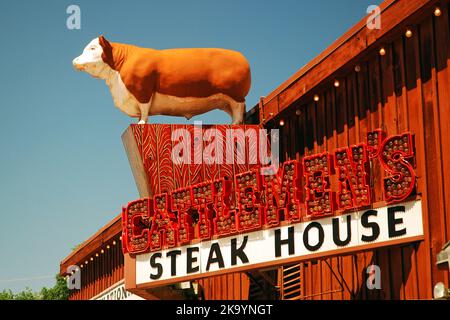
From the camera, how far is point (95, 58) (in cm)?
2525

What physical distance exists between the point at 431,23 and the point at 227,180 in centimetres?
580

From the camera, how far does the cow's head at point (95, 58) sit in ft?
82.1

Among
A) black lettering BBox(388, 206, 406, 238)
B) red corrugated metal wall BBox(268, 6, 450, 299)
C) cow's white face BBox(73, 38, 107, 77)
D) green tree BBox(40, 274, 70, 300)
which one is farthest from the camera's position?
green tree BBox(40, 274, 70, 300)

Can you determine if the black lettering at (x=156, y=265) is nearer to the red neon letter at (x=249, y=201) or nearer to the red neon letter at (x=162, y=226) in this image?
the red neon letter at (x=162, y=226)

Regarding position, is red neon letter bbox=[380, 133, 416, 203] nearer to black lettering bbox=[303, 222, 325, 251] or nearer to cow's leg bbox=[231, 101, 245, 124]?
black lettering bbox=[303, 222, 325, 251]

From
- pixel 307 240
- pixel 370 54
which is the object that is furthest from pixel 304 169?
pixel 370 54

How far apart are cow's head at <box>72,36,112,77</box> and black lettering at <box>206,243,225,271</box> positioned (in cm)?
596

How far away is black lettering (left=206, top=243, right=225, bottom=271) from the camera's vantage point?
70.5ft

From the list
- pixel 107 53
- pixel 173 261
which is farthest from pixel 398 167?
pixel 107 53

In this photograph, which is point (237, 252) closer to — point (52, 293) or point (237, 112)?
point (237, 112)

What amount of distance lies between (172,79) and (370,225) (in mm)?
7823

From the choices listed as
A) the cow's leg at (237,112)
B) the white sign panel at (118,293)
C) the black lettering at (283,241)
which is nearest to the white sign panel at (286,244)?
the black lettering at (283,241)

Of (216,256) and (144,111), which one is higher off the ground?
(144,111)

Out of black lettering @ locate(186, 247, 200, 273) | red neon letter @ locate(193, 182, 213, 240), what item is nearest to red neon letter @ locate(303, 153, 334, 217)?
red neon letter @ locate(193, 182, 213, 240)
